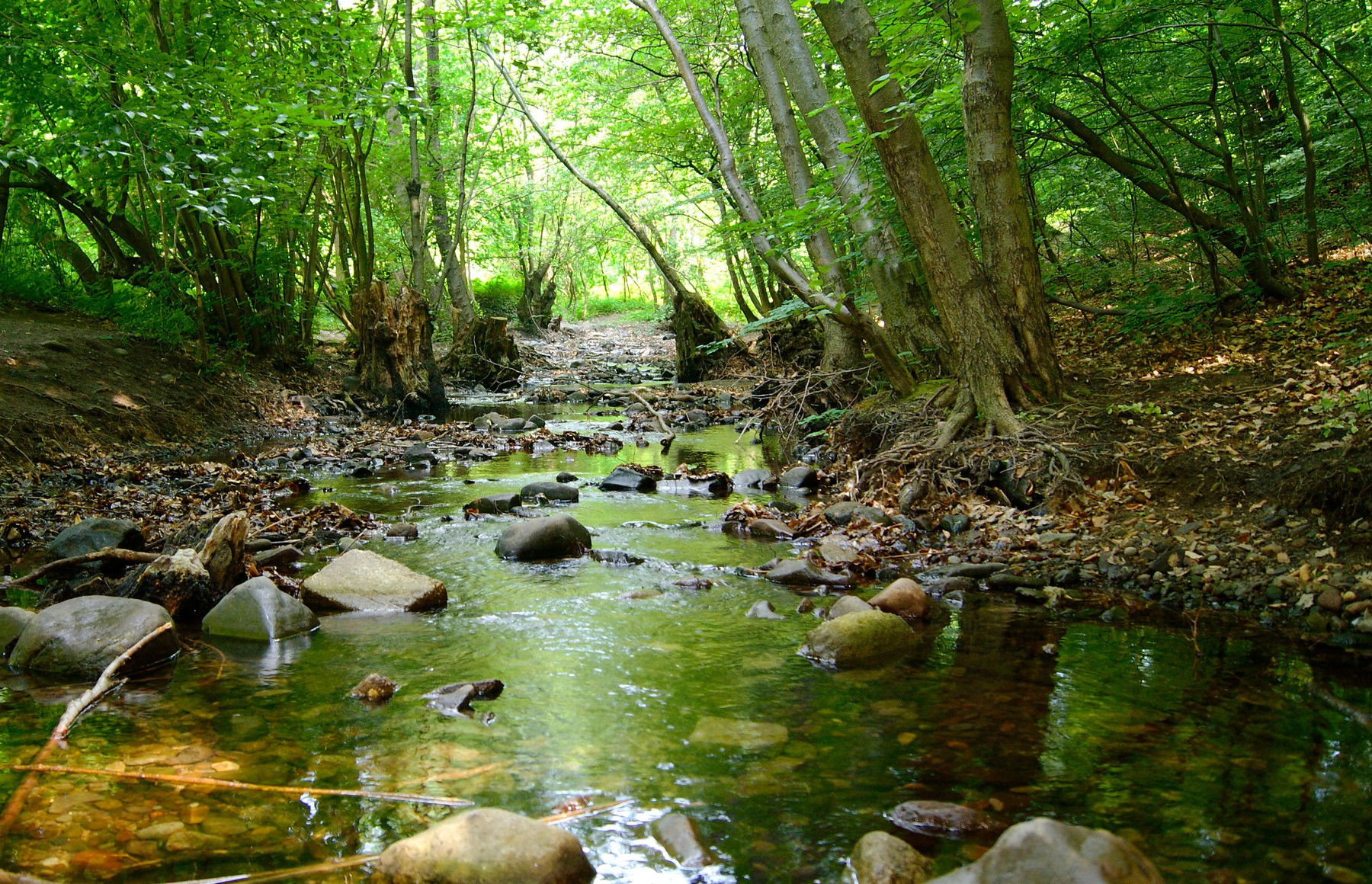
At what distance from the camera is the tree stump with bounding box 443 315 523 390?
17.2 m

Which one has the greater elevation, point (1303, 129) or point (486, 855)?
point (1303, 129)

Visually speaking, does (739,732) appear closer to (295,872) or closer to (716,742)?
(716,742)

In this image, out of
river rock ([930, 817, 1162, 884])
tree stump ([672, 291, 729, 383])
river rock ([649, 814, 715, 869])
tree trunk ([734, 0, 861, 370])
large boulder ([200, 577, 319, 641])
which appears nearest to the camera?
river rock ([930, 817, 1162, 884])

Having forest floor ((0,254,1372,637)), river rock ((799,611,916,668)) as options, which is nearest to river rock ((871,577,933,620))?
river rock ((799,611,916,668))

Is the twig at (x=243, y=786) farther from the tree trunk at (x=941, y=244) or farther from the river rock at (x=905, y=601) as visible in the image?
the tree trunk at (x=941, y=244)

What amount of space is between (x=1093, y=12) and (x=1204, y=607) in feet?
18.9

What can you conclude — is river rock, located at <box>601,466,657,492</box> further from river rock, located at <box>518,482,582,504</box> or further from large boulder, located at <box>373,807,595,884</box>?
large boulder, located at <box>373,807,595,884</box>

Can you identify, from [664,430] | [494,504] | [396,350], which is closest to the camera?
[494,504]

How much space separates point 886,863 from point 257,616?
3.27 m

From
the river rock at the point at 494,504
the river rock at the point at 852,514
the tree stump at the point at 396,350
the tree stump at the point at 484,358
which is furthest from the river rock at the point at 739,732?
the tree stump at the point at 484,358

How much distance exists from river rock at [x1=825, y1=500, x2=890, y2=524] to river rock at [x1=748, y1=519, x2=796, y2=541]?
1.29 feet

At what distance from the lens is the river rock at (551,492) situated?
Result: 7504 mm

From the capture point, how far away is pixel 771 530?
6094 millimetres

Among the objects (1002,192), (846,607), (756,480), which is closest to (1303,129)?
(1002,192)
